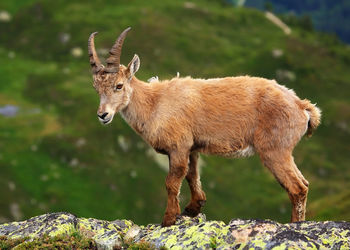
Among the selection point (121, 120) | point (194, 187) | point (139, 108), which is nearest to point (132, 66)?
point (139, 108)

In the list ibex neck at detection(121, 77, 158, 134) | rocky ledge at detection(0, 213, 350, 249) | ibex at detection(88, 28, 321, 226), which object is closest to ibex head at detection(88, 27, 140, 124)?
ibex at detection(88, 28, 321, 226)

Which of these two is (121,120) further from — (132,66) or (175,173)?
(175,173)

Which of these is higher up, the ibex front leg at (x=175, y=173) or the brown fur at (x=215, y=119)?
the brown fur at (x=215, y=119)

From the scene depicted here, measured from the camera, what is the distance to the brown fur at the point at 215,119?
65.8ft

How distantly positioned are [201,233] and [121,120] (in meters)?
97.4

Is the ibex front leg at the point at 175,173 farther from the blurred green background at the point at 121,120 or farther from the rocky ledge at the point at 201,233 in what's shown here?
the blurred green background at the point at 121,120

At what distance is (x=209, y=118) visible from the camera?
816 inches

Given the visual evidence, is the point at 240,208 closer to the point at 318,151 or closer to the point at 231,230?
the point at 318,151

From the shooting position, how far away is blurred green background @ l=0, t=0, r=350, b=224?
98.9 meters

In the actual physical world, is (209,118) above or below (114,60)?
below

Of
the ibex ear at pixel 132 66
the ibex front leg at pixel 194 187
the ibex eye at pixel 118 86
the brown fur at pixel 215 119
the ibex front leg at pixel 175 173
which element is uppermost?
the ibex ear at pixel 132 66

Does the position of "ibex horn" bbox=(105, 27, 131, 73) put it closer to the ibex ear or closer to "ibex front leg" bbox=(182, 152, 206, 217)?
the ibex ear

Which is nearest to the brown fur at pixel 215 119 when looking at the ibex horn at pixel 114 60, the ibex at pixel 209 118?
the ibex at pixel 209 118

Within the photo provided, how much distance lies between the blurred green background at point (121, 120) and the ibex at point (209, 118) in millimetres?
44003
